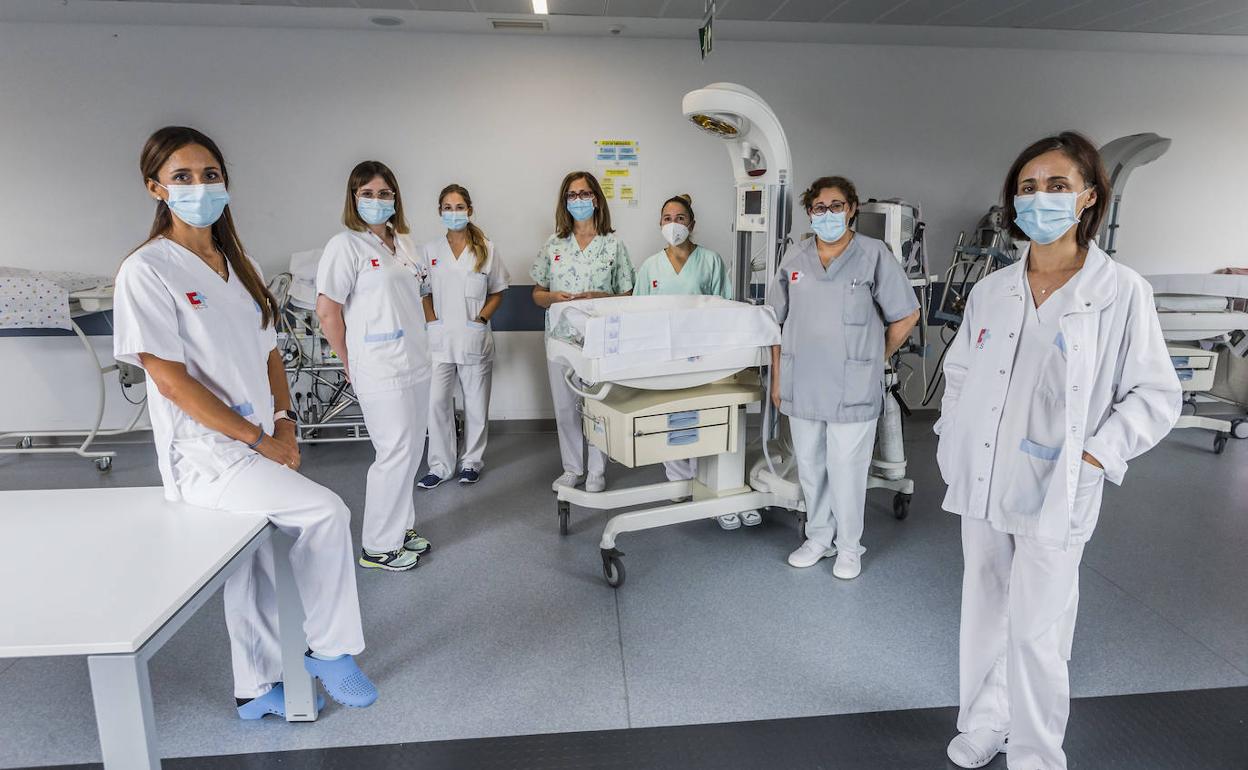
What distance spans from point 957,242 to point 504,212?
305cm

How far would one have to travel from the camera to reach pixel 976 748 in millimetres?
1798

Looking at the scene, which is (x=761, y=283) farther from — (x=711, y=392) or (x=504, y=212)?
(x=711, y=392)

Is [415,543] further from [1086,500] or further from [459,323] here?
[1086,500]

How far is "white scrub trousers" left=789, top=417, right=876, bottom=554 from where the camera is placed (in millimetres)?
2701

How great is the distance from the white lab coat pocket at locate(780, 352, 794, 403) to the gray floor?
70 centimetres

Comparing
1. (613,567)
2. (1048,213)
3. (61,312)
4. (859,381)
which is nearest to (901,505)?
(859,381)

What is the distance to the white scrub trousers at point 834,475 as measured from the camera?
270cm

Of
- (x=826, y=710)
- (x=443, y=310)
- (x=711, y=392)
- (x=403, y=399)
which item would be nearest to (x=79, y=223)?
(x=443, y=310)

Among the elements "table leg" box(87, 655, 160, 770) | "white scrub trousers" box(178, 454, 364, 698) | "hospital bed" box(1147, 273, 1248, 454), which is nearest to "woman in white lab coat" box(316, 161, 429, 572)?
"white scrub trousers" box(178, 454, 364, 698)

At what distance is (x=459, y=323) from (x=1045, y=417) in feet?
9.20

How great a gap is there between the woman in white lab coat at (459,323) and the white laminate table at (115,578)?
205 centimetres

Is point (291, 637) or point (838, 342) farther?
point (838, 342)

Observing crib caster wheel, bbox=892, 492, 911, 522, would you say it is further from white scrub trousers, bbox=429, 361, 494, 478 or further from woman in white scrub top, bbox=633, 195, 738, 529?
white scrub trousers, bbox=429, 361, 494, 478

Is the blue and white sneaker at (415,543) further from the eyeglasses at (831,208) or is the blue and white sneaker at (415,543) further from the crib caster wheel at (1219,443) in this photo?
the crib caster wheel at (1219,443)
